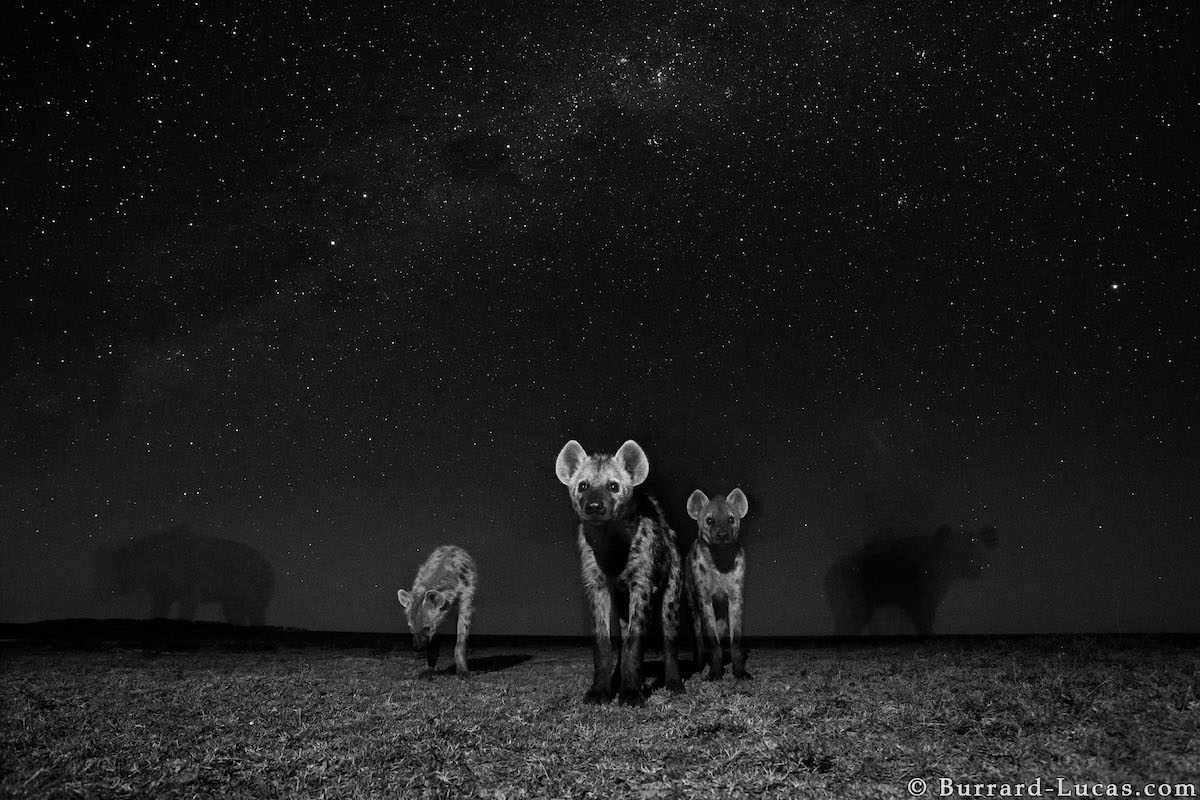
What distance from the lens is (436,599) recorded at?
1405cm

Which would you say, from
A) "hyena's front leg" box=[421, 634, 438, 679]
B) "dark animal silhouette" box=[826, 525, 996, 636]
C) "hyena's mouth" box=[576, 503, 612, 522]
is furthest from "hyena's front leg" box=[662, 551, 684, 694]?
"dark animal silhouette" box=[826, 525, 996, 636]

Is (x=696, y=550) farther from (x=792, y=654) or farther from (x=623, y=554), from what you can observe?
(x=792, y=654)

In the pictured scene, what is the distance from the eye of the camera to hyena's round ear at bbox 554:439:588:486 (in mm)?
10297

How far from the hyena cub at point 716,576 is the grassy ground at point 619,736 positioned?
152 centimetres

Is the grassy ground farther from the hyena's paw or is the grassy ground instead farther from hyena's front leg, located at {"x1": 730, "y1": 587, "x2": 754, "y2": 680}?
hyena's front leg, located at {"x1": 730, "y1": 587, "x2": 754, "y2": 680}

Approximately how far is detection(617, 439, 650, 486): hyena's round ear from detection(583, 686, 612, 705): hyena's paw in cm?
298

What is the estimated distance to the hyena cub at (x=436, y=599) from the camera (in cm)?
1375

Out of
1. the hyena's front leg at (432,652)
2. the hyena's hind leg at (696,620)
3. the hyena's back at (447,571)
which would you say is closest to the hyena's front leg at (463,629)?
the hyena's back at (447,571)

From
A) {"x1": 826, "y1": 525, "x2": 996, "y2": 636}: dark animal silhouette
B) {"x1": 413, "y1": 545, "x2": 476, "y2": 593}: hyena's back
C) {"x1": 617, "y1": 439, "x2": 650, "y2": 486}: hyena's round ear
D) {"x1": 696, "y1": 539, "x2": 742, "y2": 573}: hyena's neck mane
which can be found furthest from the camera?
{"x1": 826, "y1": 525, "x2": 996, "y2": 636}: dark animal silhouette

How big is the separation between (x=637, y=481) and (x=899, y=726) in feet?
16.3

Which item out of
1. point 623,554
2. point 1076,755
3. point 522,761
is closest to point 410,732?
point 522,761

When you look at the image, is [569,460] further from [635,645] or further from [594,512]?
[635,645]

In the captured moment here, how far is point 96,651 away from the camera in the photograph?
15625 millimetres

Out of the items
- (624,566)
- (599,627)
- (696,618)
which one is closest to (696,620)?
(696,618)
